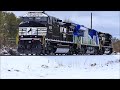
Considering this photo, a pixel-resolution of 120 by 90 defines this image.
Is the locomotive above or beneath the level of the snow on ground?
above

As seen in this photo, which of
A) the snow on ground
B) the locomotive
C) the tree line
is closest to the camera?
the snow on ground

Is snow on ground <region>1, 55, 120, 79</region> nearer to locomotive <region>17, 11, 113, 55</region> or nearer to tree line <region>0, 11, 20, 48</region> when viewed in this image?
locomotive <region>17, 11, 113, 55</region>

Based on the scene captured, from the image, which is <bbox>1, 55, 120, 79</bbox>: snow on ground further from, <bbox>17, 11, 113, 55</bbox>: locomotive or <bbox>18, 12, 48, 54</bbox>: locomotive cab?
<bbox>18, 12, 48, 54</bbox>: locomotive cab

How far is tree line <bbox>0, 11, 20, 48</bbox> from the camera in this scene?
32781 millimetres

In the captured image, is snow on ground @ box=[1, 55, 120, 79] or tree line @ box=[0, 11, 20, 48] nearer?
snow on ground @ box=[1, 55, 120, 79]

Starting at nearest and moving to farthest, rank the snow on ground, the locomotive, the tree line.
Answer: the snow on ground → the locomotive → the tree line

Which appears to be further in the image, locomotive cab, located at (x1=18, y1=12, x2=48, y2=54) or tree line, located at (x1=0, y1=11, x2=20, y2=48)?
tree line, located at (x1=0, y1=11, x2=20, y2=48)

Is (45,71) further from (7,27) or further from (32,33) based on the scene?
(7,27)

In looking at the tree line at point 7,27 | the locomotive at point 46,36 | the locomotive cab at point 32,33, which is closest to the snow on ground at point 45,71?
the locomotive at point 46,36

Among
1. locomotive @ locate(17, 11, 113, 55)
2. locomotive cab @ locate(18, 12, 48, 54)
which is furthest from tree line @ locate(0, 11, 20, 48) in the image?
locomotive cab @ locate(18, 12, 48, 54)

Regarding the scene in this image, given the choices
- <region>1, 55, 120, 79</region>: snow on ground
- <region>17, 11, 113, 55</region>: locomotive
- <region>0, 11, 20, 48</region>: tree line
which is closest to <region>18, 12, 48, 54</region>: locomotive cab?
<region>17, 11, 113, 55</region>: locomotive
